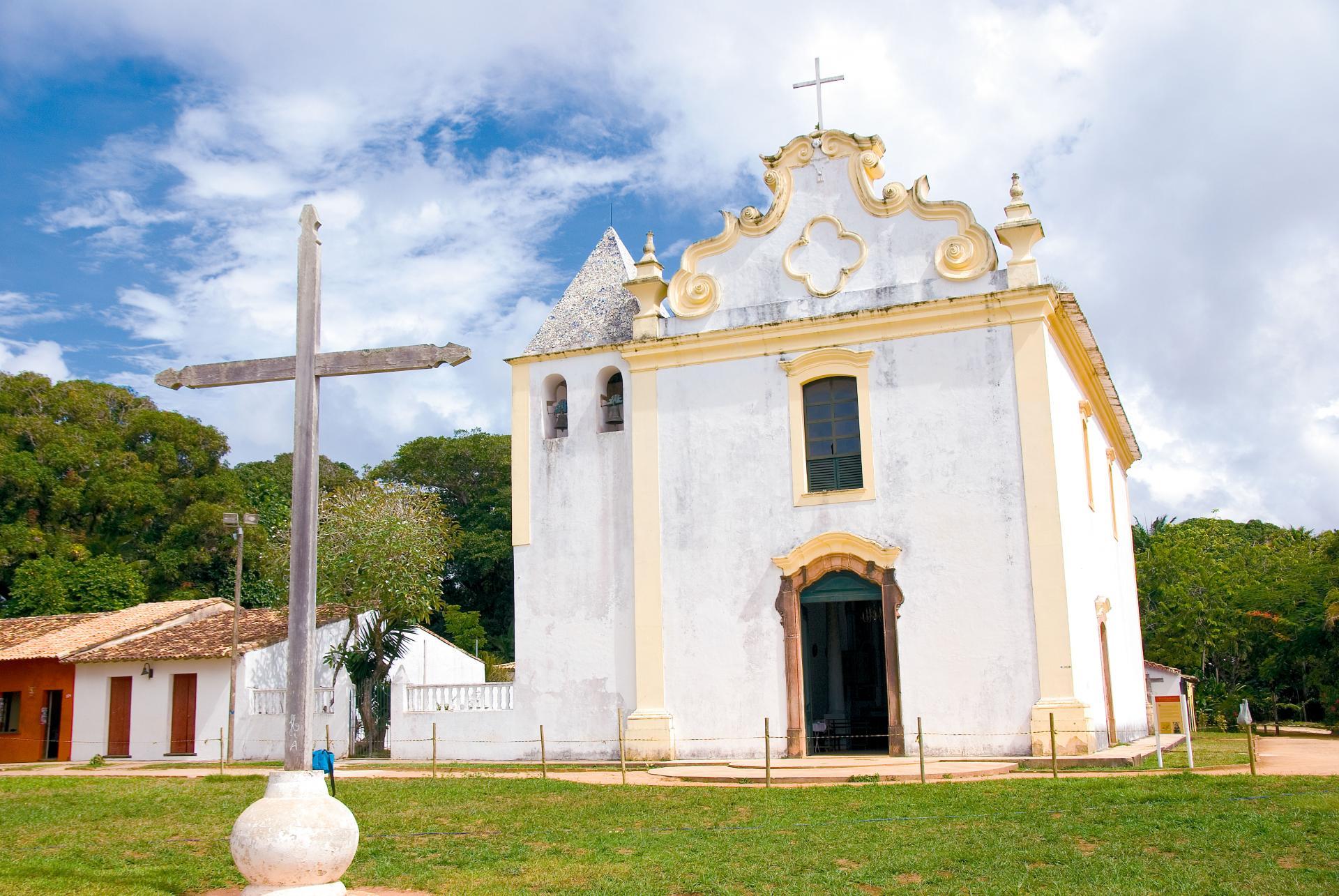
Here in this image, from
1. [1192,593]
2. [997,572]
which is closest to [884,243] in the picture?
[997,572]

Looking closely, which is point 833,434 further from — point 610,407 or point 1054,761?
point 1054,761

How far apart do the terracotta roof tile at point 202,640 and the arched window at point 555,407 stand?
8187mm

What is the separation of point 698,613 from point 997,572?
458 cm

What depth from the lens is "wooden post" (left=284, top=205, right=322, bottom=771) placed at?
8148mm

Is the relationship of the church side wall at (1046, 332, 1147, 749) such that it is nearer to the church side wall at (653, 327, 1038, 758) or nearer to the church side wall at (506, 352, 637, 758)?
the church side wall at (653, 327, 1038, 758)

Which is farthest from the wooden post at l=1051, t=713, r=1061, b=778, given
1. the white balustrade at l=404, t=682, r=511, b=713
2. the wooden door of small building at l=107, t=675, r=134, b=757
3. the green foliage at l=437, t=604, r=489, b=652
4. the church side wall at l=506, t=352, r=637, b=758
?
the green foliage at l=437, t=604, r=489, b=652

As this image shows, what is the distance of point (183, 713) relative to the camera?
26.7 metres

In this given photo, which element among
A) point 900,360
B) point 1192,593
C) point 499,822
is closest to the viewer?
point 499,822

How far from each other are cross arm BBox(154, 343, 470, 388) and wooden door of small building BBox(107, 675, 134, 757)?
2098cm

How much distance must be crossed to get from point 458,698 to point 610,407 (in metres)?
5.55

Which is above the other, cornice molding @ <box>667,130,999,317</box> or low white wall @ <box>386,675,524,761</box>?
cornice molding @ <box>667,130,999,317</box>

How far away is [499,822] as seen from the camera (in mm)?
11797

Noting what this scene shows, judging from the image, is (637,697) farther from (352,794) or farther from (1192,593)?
(1192,593)

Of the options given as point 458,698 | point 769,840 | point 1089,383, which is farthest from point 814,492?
point 769,840
